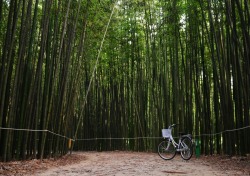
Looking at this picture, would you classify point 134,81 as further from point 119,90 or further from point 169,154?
point 169,154

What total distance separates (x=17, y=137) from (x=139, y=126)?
5.46m

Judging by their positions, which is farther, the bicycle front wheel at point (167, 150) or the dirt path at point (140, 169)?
the bicycle front wheel at point (167, 150)

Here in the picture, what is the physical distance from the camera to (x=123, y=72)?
417 inches

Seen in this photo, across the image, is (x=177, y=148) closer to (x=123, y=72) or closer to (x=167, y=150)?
(x=167, y=150)

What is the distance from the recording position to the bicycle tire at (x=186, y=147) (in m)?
6.01

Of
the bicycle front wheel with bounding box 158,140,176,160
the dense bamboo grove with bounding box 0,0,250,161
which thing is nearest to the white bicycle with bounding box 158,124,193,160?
the bicycle front wheel with bounding box 158,140,176,160

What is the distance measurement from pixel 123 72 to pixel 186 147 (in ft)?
16.2

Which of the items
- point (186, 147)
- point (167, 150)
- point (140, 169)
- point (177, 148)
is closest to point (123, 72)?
point (167, 150)

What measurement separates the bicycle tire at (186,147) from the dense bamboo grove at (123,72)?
66 centimetres

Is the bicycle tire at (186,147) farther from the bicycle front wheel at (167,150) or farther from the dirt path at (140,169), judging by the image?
the dirt path at (140,169)

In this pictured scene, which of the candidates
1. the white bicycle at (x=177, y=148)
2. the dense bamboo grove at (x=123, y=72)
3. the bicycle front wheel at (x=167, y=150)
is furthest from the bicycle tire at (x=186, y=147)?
the dense bamboo grove at (x=123, y=72)

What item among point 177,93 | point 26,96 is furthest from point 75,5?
point 177,93

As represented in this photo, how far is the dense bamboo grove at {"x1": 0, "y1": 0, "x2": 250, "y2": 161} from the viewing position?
4.89m

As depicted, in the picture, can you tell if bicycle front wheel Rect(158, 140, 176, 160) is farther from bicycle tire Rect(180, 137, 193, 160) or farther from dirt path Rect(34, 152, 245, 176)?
dirt path Rect(34, 152, 245, 176)
